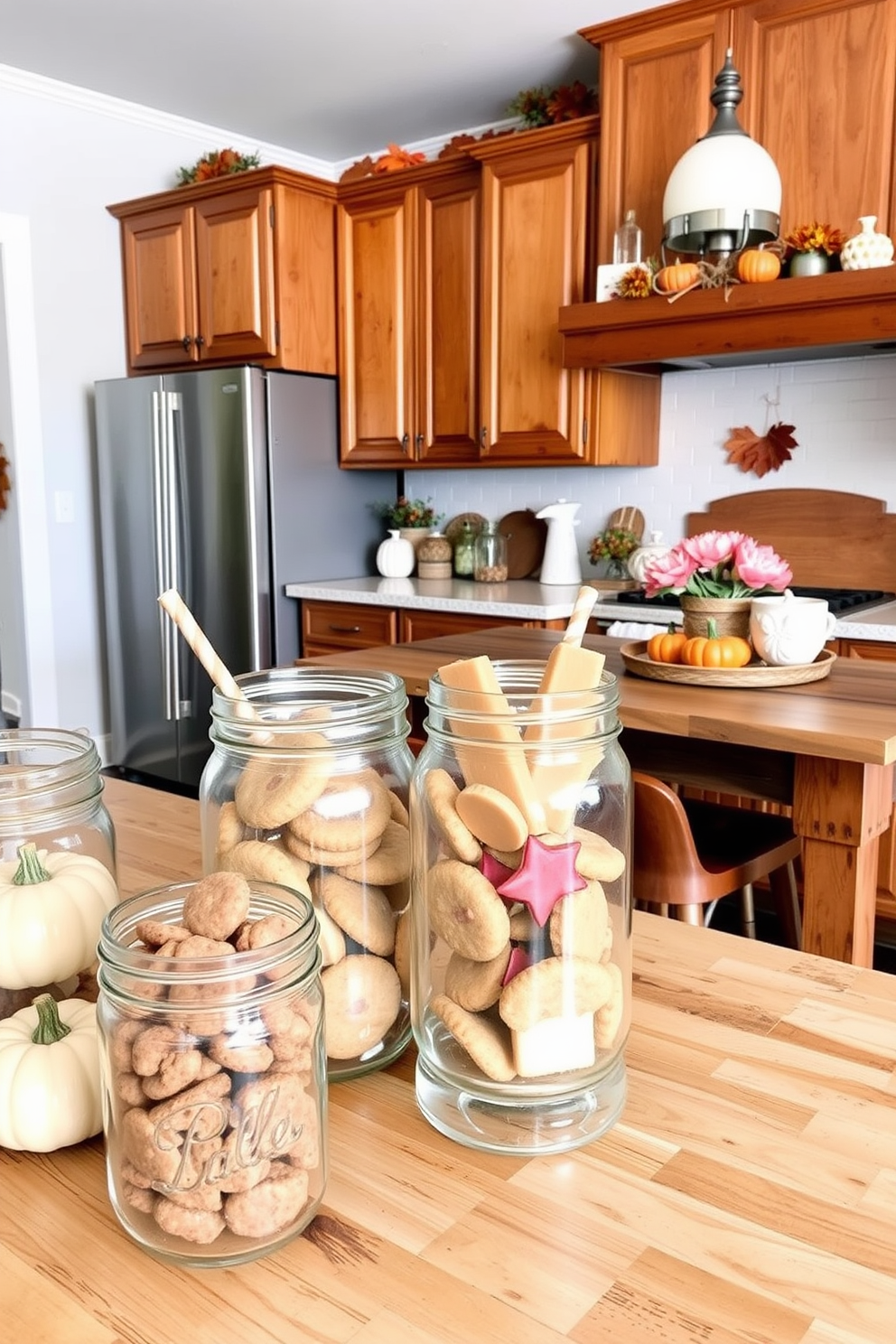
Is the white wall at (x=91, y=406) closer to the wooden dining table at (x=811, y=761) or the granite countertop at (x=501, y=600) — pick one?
the granite countertop at (x=501, y=600)

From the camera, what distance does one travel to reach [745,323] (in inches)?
115

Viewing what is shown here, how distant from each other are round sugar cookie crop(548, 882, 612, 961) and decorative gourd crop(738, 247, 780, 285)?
2.68 metres

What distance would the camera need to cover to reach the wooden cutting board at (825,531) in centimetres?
338

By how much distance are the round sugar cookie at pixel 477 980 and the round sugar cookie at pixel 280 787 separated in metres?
0.12

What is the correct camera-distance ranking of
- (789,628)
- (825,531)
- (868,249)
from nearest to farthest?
(789,628) → (868,249) → (825,531)

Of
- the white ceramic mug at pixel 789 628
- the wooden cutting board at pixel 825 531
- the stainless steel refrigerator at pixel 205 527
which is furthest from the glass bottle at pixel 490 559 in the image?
the white ceramic mug at pixel 789 628

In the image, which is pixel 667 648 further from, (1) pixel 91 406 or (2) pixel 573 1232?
(1) pixel 91 406

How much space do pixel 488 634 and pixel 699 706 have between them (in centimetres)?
80

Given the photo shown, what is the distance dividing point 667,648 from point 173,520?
2.52m

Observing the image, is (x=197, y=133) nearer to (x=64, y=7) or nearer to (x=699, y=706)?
(x=64, y=7)

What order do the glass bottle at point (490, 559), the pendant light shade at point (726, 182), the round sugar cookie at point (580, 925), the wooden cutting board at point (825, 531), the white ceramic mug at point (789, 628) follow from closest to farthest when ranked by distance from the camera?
the round sugar cookie at point (580, 925) < the white ceramic mug at point (789, 628) < the pendant light shade at point (726, 182) < the wooden cutting board at point (825, 531) < the glass bottle at point (490, 559)

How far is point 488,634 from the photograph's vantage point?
2482 millimetres

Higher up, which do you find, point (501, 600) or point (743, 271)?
point (743, 271)

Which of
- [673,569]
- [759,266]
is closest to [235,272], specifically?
[759,266]
